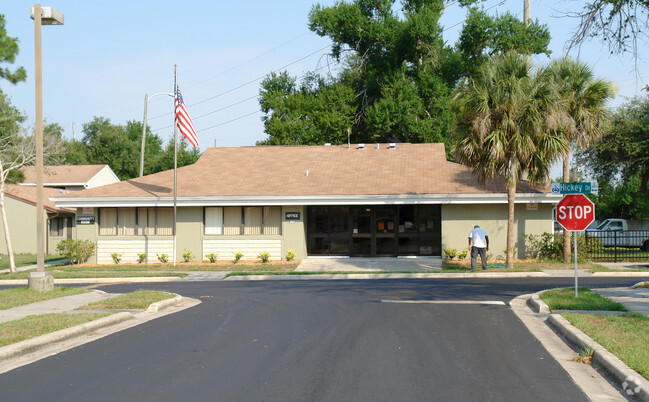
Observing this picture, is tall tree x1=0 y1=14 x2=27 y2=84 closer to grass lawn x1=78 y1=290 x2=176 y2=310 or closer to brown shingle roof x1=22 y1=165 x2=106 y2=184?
grass lawn x1=78 y1=290 x2=176 y2=310

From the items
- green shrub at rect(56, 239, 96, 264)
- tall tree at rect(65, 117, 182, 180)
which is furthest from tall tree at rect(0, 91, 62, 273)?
tall tree at rect(65, 117, 182, 180)

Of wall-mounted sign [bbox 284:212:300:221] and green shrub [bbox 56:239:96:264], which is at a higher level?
wall-mounted sign [bbox 284:212:300:221]

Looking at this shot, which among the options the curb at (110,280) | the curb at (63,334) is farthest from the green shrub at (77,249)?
the curb at (63,334)

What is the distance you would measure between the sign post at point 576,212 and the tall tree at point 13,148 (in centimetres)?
2038

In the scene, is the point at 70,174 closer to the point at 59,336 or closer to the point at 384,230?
the point at 384,230

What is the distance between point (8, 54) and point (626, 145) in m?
27.7

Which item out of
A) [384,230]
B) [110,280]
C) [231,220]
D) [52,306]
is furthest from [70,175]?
[52,306]

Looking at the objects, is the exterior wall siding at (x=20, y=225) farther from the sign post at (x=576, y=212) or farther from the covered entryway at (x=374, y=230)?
the sign post at (x=576, y=212)

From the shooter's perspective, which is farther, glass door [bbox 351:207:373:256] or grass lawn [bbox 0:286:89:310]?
glass door [bbox 351:207:373:256]

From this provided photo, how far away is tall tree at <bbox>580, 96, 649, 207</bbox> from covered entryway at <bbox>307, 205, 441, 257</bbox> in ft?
34.3

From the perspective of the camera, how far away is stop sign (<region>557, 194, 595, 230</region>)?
1327 cm

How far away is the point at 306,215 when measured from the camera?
2784 cm

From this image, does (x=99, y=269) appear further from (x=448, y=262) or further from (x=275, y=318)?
(x=275, y=318)

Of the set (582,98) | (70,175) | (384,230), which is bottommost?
(384,230)
